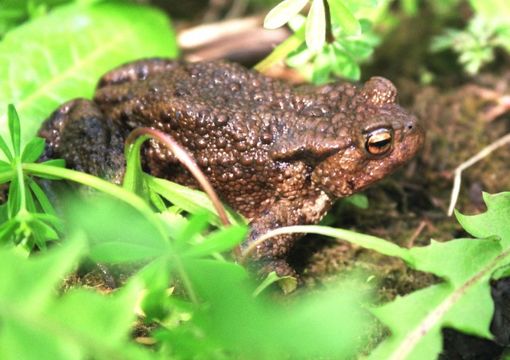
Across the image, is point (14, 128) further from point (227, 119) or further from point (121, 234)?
point (227, 119)

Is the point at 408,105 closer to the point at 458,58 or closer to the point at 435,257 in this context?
the point at 458,58

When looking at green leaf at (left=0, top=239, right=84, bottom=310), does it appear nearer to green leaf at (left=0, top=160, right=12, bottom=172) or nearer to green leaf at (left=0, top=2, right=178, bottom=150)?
green leaf at (left=0, top=160, right=12, bottom=172)

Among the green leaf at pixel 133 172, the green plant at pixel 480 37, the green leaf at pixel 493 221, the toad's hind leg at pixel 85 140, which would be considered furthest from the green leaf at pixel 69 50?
the green leaf at pixel 493 221

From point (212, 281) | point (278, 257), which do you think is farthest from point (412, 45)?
point (212, 281)

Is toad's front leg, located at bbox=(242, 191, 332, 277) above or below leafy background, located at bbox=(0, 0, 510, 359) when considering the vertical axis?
below

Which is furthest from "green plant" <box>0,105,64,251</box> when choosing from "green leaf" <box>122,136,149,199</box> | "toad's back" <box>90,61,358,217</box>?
"toad's back" <box>90,61,358,217</box>

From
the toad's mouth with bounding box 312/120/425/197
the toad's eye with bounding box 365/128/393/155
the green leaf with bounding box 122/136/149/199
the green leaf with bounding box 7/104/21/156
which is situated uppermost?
the green leaf with bounding box 7/104/21/156

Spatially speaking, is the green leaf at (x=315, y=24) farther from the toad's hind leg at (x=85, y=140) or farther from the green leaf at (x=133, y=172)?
the toad's hind leg at (x=85, y=140)

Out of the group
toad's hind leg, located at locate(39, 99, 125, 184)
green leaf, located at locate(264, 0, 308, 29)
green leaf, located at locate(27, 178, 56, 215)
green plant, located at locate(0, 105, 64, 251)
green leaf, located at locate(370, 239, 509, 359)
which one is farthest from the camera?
toad's hind leg, located at locate(39, 99, 125, 184)
